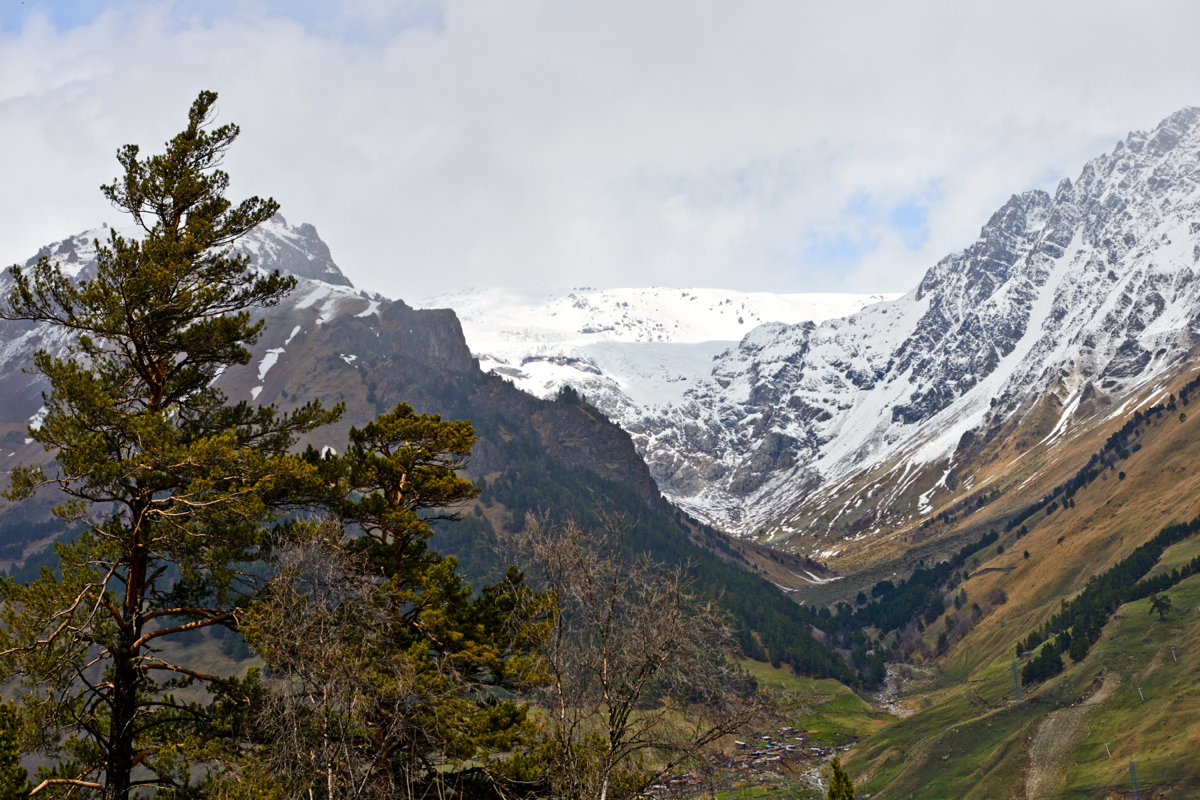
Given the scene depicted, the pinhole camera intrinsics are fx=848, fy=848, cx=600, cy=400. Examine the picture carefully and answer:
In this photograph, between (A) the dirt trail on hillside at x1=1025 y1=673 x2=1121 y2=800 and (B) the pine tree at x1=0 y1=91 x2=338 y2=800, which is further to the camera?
(A) the dirt trail on hillside at x1=1025 y1=673 x2=1121 y2=800

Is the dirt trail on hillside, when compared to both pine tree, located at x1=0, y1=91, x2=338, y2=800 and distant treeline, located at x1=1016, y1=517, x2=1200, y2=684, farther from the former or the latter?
pine tree, located at x1=0, y1=91, x2=338, y2=800

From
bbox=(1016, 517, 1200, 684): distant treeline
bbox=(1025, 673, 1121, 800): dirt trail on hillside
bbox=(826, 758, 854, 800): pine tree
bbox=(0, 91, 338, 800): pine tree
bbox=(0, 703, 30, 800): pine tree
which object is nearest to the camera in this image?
bbox=(0, 703, 30, 800): pine tree

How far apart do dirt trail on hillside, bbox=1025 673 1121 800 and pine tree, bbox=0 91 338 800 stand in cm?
13529

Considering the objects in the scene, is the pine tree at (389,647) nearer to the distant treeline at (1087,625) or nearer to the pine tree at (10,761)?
the pine tree at (10,761)

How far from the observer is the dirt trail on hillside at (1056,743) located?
416 ft

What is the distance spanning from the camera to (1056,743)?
13812 cm

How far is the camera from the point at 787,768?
22719 mm

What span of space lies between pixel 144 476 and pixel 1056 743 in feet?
505

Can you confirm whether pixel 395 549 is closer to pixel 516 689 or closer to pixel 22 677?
pixel 516 689

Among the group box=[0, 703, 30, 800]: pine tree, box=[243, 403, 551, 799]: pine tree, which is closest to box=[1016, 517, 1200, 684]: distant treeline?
box=[243, 403, 551, 799]: pine tree

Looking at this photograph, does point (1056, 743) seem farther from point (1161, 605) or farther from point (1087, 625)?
point (1087, 625)

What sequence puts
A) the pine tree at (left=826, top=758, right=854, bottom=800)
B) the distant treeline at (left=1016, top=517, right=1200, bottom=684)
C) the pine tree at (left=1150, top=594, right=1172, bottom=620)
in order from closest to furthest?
the pine tree at (left=826, top=758, right=854, bottom=800), the pine tree at (left=1150, top=594, right=1172, bottom=620), the distant treeline at (left=1016, top=517, right=1200, bottom=684)

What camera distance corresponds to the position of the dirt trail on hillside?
127 m

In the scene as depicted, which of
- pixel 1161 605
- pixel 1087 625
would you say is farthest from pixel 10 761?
pixel 1087 625
